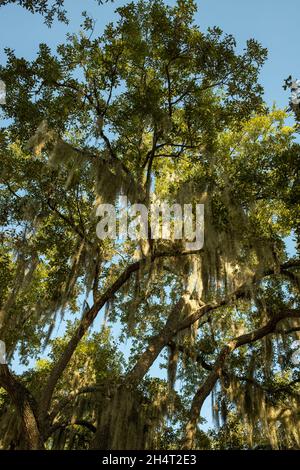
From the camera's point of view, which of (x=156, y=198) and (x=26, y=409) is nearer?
(x=26, y=409)

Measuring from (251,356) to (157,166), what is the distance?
204 inches

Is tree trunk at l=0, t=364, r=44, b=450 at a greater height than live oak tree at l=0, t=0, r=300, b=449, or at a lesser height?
lesser

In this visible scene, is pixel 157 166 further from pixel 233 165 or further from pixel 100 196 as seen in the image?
pixel 100 196

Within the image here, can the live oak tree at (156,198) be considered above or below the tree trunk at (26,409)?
above

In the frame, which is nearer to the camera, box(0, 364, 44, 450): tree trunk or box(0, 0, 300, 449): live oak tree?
box(0, 364, 44, 450): tree trunk

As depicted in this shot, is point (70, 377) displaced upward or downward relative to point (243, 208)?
downward

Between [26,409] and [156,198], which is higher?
[156,198]

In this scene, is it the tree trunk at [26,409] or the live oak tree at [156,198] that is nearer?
the tree trunk at [26,409]

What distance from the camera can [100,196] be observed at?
8633 millimetres

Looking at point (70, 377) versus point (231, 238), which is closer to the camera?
point (231, 238)
